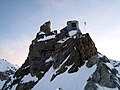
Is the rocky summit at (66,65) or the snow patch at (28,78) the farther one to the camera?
the snow patch at (28,78)

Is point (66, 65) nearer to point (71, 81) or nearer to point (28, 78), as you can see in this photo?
point (71, 81)

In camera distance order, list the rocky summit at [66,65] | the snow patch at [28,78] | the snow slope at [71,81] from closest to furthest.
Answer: the snow slope at [71,81]
the rocky summit at [66,65]
the snow patch at [28,78]

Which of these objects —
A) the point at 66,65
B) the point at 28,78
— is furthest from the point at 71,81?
the point at 28,78

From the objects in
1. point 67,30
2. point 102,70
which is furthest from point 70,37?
point 102,70

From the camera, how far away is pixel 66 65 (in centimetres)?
6550

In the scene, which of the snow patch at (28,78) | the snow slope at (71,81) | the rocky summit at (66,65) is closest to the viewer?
the snow slope at (71,81)

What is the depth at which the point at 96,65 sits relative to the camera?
57.3 m

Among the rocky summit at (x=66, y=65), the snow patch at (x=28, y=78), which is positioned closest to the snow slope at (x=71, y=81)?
the rocky summit at (x=66, y=65)

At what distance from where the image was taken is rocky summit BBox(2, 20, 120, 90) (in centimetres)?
5557

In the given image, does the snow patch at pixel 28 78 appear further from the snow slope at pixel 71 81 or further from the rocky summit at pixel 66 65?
the snow slope at pixel 71 81

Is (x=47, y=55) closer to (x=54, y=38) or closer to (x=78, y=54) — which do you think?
(x=54, y=38)

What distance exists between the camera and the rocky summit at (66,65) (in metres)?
55.6

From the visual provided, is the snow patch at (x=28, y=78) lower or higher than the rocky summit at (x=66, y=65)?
lower

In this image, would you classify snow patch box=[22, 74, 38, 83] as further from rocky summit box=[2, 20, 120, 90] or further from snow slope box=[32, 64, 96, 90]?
snow slope box=[32, 64, 96, 90]
